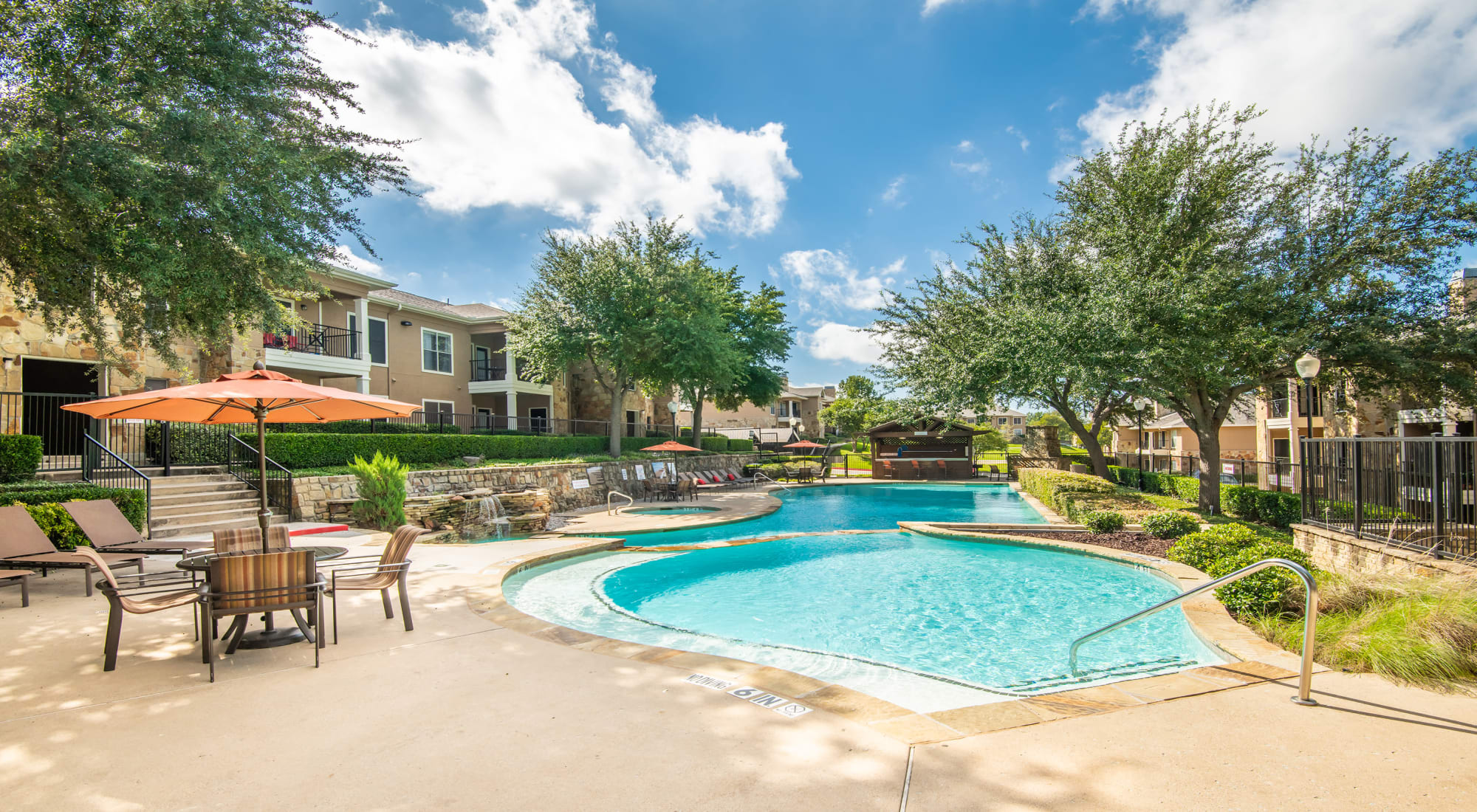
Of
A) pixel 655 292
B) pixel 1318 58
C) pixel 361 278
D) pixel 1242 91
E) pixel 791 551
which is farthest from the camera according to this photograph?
pixel 655 292

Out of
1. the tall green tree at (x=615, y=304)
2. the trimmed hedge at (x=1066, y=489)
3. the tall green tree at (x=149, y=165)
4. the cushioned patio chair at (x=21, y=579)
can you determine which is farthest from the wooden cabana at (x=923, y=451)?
the cushioned patio chair at (x=21, y=579)

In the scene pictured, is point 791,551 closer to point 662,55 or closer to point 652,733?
point 652,733

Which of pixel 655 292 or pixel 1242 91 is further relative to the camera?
pixel 655 292

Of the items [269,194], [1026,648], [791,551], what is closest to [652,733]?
[1026,648]

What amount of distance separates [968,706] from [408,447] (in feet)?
54.6

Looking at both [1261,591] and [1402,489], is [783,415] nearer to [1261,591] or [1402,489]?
[1402,489]

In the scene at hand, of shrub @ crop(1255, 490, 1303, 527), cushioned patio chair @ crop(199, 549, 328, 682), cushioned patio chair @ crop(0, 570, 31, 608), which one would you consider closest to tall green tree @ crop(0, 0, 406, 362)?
cushioned patio chair @ crop(0, 570, 31, 608)

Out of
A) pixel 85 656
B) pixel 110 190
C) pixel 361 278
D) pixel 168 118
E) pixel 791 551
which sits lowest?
pixel 791 551

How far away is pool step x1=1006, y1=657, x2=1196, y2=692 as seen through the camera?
5.61 m

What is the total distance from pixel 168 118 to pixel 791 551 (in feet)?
36.7

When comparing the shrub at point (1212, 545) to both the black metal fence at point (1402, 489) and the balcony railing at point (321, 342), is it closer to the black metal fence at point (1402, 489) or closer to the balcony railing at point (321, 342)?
the black metal fence at point (1402, 489)

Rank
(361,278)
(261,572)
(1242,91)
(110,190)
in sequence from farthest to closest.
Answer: (361,278), (1242,91), (110,190), (261,572)

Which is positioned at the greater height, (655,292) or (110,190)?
(655,292)

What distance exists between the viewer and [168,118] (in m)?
7.06
